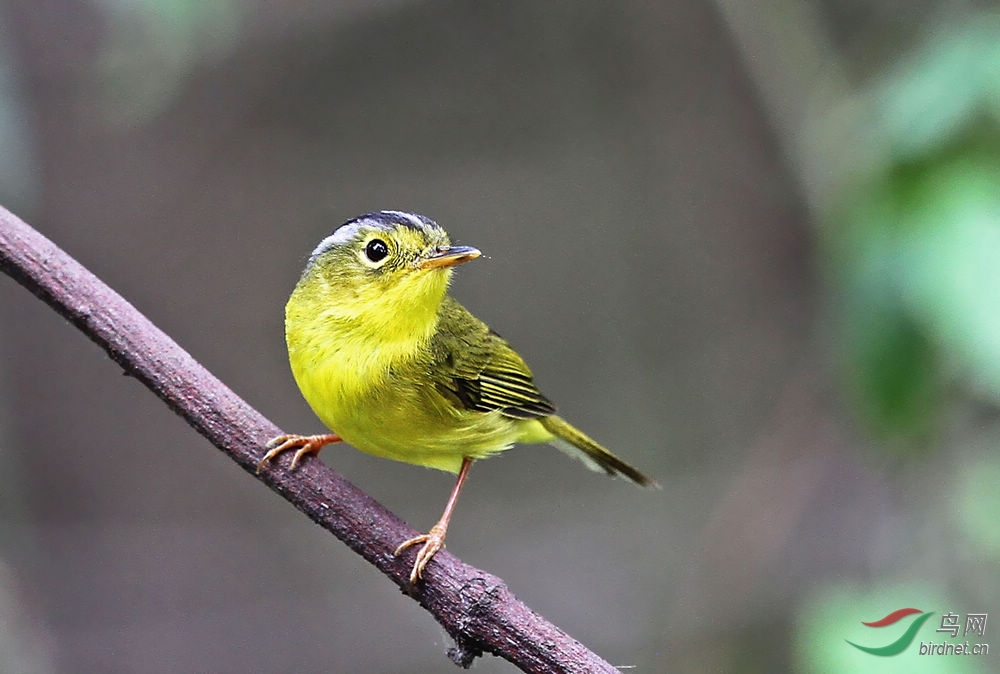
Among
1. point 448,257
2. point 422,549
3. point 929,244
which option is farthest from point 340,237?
point 929,244

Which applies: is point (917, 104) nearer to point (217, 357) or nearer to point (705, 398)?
point (705, 398)

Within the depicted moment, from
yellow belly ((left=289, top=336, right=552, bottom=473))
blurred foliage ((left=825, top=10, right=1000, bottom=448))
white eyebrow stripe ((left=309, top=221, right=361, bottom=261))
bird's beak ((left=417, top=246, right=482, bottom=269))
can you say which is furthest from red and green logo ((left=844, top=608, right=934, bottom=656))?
white eyebrow stripe ((left=309, top=221, right=361, bottom=261))

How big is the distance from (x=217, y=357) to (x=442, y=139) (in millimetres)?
2238

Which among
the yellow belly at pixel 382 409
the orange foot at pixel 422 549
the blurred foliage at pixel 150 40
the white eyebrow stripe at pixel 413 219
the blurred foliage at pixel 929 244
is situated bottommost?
the orange foot at pixel 422 549

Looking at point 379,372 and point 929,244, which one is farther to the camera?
point 379,372

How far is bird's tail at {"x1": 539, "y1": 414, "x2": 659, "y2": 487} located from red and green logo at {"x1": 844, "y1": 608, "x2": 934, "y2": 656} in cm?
115

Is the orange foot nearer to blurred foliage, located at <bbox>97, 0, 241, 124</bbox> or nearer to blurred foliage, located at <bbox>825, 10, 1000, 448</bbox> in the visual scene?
blurred foliage, located at <bbox>825, 10, 1000, 448</bbox>

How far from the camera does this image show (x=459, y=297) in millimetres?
7477

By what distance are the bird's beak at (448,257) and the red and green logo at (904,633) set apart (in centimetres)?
156

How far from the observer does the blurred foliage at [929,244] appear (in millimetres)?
2432

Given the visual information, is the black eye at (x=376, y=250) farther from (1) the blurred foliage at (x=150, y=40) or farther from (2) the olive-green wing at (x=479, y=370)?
(1) the blurred foliage at (x=150, y=40)

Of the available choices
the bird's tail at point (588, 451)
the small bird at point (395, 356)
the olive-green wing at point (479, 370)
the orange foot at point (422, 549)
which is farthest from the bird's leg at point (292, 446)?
the bird's tail at point (588, 451)

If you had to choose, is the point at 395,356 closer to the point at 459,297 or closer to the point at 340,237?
the point at 340,237

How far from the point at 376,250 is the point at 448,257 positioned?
1.02 feet
